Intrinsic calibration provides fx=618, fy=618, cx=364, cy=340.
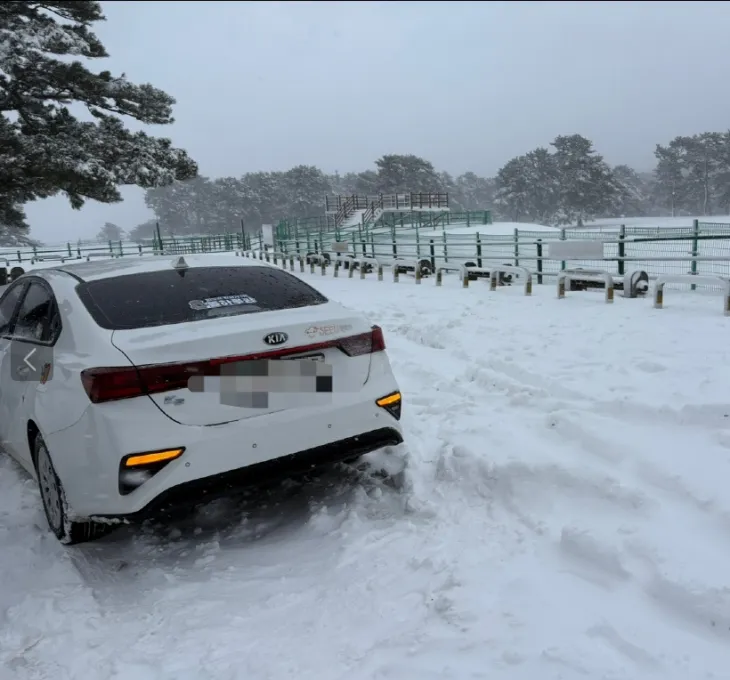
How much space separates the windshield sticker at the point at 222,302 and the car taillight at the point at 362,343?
Result: 0.57 m

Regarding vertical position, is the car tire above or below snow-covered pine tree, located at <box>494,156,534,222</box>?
below

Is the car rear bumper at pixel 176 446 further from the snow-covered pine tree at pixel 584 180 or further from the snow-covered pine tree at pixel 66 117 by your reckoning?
the snow-covered pine tree at pixel 584 180

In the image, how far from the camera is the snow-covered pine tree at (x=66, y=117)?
1605cm

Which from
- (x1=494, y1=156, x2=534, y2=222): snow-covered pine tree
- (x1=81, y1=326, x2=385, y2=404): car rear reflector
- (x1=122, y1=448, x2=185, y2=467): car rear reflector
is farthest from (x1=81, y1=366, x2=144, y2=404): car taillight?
(x1=494, y1=156, x2=534, y2=222): snow-covered pine tree

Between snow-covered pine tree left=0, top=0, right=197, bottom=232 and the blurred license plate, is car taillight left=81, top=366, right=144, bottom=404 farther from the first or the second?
A: snow-covered pine tree left=0, top=0, right=197, bottom=232

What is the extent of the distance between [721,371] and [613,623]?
10.3 feet

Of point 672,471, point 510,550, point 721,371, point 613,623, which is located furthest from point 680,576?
point 721,371

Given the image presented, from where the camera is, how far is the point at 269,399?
292 cm

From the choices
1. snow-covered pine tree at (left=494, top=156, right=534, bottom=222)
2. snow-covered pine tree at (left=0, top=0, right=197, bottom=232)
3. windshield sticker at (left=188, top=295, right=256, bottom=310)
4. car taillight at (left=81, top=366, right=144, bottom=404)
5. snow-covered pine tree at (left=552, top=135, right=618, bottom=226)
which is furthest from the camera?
snow-covered pine tree at (left=494, top=156, right=534, bottom=222)

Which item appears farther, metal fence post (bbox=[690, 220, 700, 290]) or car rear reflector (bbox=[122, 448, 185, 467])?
metal fence post (bbox=[690, 220, 700, 290])

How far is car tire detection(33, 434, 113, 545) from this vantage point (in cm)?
309

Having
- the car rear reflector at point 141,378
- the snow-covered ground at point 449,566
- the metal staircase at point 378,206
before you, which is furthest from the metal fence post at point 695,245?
the metal staircase at point 378,206

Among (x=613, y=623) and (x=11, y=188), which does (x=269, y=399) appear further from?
(x=11, y=188)

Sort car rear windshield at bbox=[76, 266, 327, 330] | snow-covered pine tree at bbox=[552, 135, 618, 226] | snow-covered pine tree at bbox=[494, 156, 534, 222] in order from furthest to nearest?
snow-covered pine tree at bbox=[494, 156, 534, 222], snow-covered pine tree at bbox=[552, 135, 618, 226], car rear windshield at bbox=[76, 266, 327, 330]
